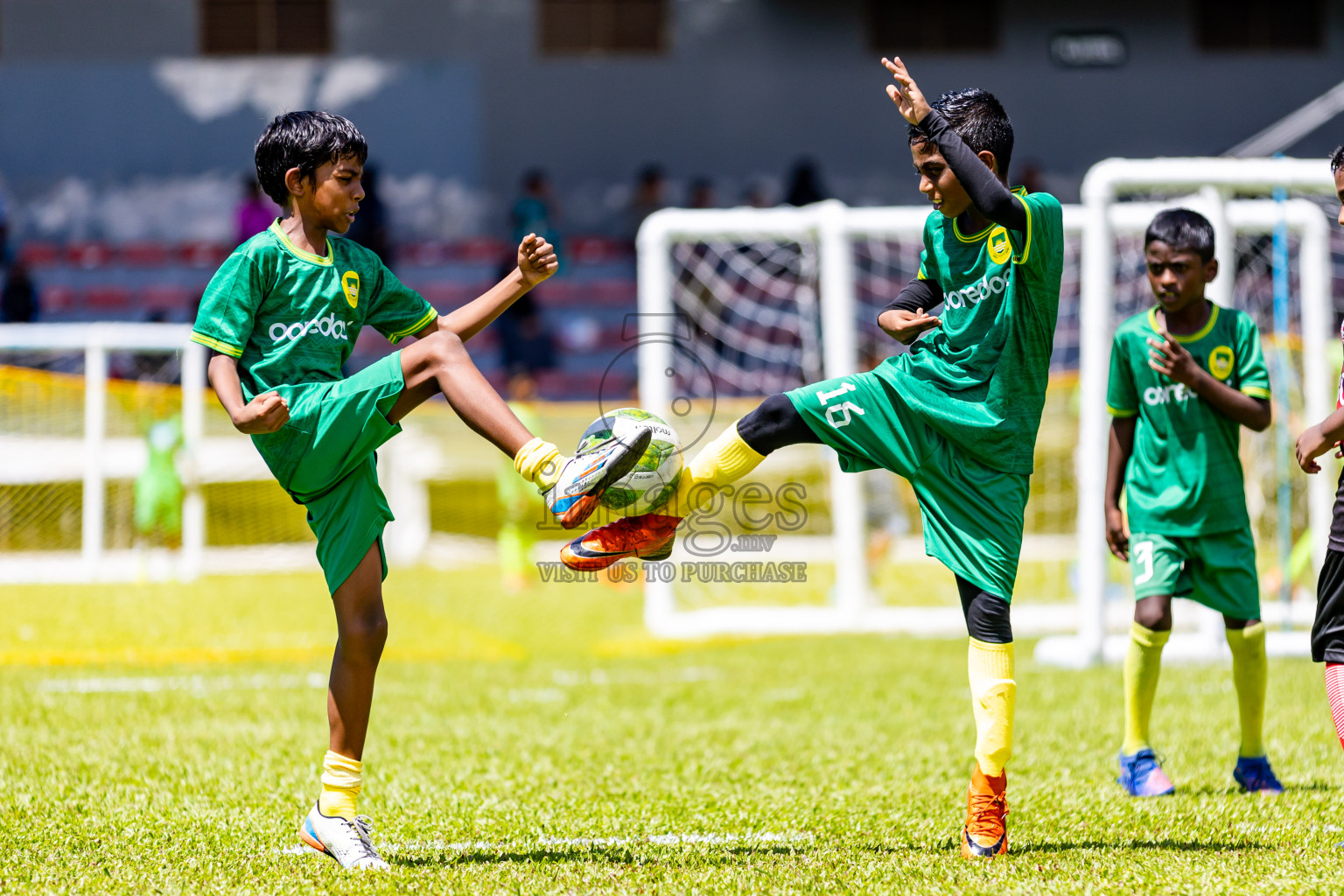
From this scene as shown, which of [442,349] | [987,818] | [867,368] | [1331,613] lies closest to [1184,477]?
[1331,613]

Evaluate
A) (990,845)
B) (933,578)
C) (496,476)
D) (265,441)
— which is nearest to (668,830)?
(990,845)

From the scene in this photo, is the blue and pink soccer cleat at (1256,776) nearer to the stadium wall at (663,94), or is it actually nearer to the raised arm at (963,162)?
the raised arm at (963,162)

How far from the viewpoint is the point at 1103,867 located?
11.9 feet

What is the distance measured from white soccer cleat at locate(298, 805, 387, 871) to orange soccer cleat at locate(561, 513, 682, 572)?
86 cm

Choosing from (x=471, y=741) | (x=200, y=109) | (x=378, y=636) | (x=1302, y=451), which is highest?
(x=200, y=109)

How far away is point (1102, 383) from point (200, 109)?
14734 mm

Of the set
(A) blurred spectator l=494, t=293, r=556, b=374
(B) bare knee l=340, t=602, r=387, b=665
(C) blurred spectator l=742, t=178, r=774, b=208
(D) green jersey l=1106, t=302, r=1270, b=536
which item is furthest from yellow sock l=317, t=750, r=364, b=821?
(C) blurred spectator l=742, t=178, r=774, b=208

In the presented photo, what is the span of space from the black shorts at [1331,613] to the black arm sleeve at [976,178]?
123cm

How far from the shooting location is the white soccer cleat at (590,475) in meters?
3.63

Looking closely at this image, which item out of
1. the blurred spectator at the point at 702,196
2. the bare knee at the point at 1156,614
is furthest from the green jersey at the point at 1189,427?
the blurred spectator at the point at 702,196

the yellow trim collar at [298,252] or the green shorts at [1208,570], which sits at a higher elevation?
the yellow trim collar at [298,252]

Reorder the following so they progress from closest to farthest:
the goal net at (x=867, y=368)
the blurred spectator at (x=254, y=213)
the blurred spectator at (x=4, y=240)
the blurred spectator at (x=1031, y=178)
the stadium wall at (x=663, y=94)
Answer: the goal net at (x=867, y=368), the blurred spectator at (x=254, y=213), the blurred spectator at (x=1031, y=178), the blurred spectator at (x=4, y=240), the stadium wall at (x=663, y=94)

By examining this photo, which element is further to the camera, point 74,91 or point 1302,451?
point 74,91

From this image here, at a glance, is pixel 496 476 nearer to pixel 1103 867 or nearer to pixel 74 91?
pixel 74 91
